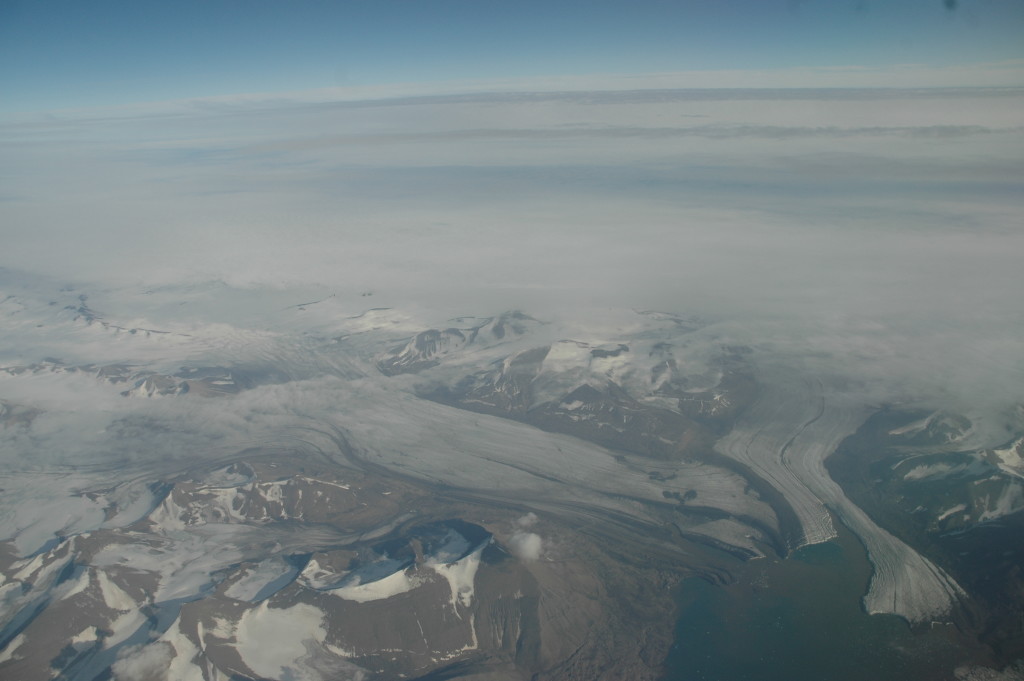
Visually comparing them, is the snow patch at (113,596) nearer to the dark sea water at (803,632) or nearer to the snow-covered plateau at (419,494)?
the snow-covered plateau at (419,494)

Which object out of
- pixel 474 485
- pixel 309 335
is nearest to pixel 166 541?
pixel 474 485

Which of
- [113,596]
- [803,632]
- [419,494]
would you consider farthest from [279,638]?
[803,632]

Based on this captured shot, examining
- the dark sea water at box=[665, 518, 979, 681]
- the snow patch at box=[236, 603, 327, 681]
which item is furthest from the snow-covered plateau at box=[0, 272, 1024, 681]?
the dark sea water at box=[665, 518, 979, 681]

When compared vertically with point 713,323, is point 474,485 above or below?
below

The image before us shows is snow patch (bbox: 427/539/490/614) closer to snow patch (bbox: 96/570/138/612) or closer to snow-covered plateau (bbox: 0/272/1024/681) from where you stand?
snow-covered plateau (bbox: 0/272/1024/681)

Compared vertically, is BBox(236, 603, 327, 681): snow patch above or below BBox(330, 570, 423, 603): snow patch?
below

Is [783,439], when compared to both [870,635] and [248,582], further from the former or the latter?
[248,582]

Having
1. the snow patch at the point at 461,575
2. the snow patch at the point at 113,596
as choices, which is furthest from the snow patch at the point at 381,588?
the snow patch at the point at 113,596

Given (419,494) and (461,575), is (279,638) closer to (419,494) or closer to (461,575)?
(461,575)
